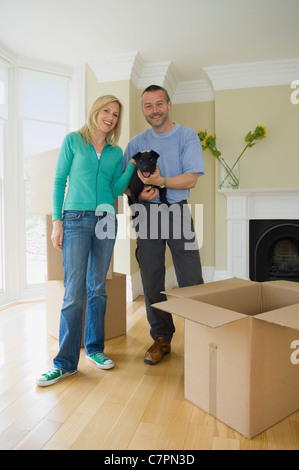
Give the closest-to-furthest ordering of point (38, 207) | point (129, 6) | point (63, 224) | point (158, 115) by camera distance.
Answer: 1. point (63, 224)
2. point (158, 115)
3. point (38, 207)
4. point (129, 6)

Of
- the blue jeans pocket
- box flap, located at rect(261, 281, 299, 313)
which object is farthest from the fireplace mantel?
the blue jeans pocket

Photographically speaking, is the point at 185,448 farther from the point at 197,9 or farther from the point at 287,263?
the point at 287,263

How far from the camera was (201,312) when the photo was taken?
1.20m

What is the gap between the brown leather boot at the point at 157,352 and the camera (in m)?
1.81

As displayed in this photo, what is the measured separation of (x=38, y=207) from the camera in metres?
2.34

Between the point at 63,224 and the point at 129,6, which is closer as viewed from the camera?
the point at 63,224

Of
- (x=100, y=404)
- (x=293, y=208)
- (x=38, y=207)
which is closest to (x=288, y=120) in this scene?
(x=293, y=208)

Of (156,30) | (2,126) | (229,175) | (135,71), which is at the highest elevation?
(156,30)

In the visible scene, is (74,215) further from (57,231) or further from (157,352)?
(157,352)

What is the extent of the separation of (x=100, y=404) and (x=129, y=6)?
273 cm

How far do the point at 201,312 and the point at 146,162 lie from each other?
84cm

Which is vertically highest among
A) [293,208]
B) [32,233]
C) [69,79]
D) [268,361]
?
[69,79]

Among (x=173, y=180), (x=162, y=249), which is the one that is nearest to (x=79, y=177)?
(x=173, y=180)

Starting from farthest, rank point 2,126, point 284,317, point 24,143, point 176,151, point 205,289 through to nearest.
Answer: point 24,143, point 2,126, point 176,151, point 205,289, point 284,317
